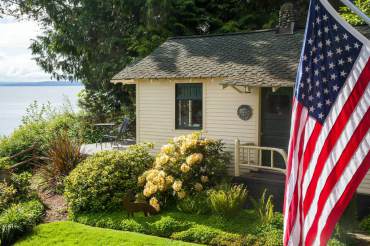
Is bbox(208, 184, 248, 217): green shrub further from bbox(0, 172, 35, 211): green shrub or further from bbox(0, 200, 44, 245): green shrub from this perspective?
bbox(0, 172, 35, 211): green shrub

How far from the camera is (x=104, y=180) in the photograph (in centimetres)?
1172

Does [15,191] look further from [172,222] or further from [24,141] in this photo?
[24,141]

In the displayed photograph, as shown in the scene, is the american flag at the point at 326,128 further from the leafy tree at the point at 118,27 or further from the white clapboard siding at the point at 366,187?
the leafy tree at the point at 118,27

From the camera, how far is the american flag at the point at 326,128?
475 centimetres

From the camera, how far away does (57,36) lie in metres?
22.9

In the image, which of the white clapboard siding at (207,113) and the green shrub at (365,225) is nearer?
the green shrub at (365,225)

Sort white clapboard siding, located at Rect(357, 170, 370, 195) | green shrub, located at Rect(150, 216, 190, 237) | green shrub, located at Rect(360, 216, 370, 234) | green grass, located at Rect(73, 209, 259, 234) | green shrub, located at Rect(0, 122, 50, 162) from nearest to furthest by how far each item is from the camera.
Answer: green shrub, located at Rect(360, 216, 370, 234), green grass, located at Rect(73, 209, 259, 234), green shrub, located at Rect(150, 216, 190, 237), white clapboard siding, located at Rect(357, 170, 370, 195), green shrub, located at Rect(0, 122, 50, 162)

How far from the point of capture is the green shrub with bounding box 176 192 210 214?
34.3ft

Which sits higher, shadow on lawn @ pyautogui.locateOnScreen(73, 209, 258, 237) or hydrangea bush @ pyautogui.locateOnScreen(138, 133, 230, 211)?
hydrangea bush @ pyautogui.locateOnScreen(138, 133, 230, 211)

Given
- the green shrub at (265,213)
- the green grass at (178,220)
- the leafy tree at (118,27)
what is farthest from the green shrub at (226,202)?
the leafy tree at (118,27)

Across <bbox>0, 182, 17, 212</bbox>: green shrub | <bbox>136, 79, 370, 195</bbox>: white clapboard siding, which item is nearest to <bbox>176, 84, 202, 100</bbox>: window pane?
<bbox>136, 79, 370, 195</bbox>: white clapboard siding

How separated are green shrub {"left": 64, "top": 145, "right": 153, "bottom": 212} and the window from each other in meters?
2.35

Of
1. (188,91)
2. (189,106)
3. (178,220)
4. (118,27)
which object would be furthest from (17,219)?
(118,27)

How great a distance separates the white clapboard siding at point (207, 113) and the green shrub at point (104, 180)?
8.00 feet
